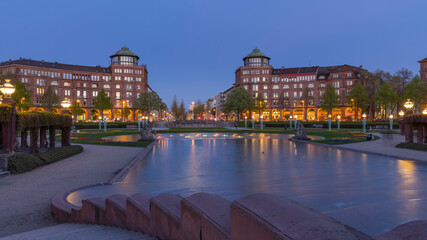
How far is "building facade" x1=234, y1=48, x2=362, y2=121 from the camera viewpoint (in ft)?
303

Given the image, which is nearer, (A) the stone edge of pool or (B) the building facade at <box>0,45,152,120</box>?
(A) the stone edge of pool

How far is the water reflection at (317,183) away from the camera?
235 inches

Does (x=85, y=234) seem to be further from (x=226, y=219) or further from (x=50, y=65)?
(x=50, y=65)

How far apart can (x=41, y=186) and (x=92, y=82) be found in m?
94.9

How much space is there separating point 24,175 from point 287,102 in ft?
319

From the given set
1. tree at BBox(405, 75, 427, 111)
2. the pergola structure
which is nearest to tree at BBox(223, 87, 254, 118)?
tree at BBox(405, 75, 427, 111)

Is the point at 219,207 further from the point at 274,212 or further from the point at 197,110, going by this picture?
the point at 197,110

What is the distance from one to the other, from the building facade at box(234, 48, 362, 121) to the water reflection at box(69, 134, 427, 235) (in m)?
82.5

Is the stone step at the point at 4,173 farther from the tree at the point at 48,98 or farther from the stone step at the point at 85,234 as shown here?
the tree at the point at 48,98

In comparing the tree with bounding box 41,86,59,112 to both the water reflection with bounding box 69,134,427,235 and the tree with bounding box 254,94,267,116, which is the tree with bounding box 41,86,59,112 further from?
the water reflection with bounding box 69,134,427,235

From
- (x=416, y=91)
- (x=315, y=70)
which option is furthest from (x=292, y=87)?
(x=416, y=91)

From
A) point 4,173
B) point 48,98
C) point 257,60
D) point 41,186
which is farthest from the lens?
point 257,60

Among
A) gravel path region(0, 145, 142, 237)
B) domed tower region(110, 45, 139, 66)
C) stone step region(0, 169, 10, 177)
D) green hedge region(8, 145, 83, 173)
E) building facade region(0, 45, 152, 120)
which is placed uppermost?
domed tower region(110, 45, 139, 66)

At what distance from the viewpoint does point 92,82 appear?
9450 cm
